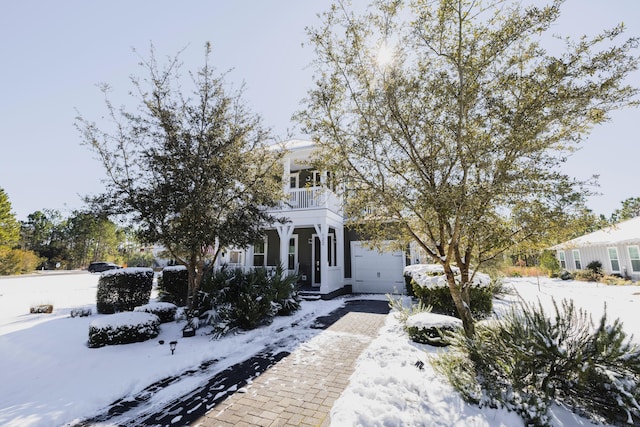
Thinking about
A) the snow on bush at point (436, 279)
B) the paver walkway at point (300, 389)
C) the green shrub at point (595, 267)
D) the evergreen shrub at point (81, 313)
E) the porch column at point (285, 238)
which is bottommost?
the paver walkway at point (300, 389)

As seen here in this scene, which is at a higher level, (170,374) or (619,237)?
(619,237)

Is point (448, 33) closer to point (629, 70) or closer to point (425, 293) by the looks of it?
point (629, 70)

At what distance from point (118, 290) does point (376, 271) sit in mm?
11009

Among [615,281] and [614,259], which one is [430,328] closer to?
[615,281]

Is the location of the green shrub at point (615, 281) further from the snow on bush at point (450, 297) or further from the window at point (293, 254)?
the window at point (293, 254)

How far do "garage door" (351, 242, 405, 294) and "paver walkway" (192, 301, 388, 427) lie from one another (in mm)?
7481

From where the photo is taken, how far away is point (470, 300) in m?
7.93

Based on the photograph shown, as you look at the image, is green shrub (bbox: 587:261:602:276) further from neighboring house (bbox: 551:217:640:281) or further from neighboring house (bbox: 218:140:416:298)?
neighboring house (bbox: 218:140:416:298)

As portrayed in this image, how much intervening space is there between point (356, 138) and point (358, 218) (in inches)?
66.3

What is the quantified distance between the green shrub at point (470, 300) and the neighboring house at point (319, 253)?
3.68 m

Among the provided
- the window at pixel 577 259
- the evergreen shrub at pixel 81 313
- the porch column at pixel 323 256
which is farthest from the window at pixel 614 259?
the evergreen shrub at pixel 81 313

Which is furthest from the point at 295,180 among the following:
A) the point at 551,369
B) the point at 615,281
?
the point at 615,281

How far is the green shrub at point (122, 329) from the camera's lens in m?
5.62

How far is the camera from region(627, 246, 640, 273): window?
16.0 m
